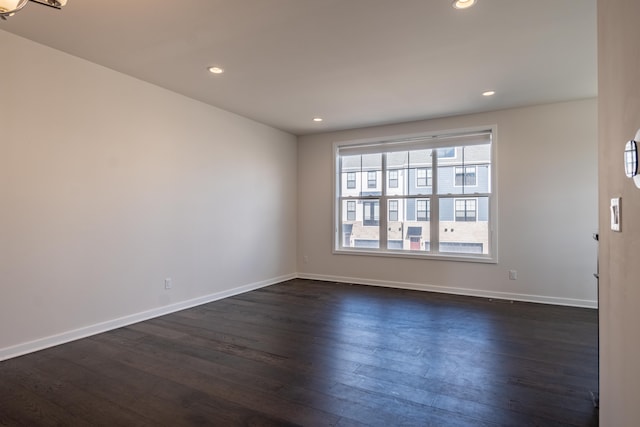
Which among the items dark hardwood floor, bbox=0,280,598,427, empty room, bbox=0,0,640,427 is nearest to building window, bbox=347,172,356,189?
empty room, bbox=0,0,640,427

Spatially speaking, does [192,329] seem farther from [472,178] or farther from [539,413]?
[472,178]

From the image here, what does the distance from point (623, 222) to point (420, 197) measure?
4329 mm

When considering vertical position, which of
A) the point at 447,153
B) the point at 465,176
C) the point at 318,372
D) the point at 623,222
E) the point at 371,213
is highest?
the point at 447,153

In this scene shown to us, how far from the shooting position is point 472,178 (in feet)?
16.5

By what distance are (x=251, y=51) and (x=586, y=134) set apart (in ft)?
13.9

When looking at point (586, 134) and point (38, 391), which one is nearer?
point (38, 391)

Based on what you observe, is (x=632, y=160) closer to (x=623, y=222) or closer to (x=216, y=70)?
(x=623, y=222)

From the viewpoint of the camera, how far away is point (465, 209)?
5.07 metres

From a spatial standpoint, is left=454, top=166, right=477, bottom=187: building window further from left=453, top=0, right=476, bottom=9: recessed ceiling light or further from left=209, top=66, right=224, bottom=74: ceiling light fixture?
left=209, top=66, right=224, bottom=74: ceiling light fixture

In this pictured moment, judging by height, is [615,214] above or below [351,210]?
below

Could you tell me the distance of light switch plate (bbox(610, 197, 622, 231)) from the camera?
118 centimetres

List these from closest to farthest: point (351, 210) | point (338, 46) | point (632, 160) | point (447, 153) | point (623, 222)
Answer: point (632, 160)
point (623, 222)
point (338, 46)
point (447, 153)
point (351, 210)

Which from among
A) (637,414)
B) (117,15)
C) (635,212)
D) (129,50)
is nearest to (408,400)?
(637,414)

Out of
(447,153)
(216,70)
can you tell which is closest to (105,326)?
(216,70)
